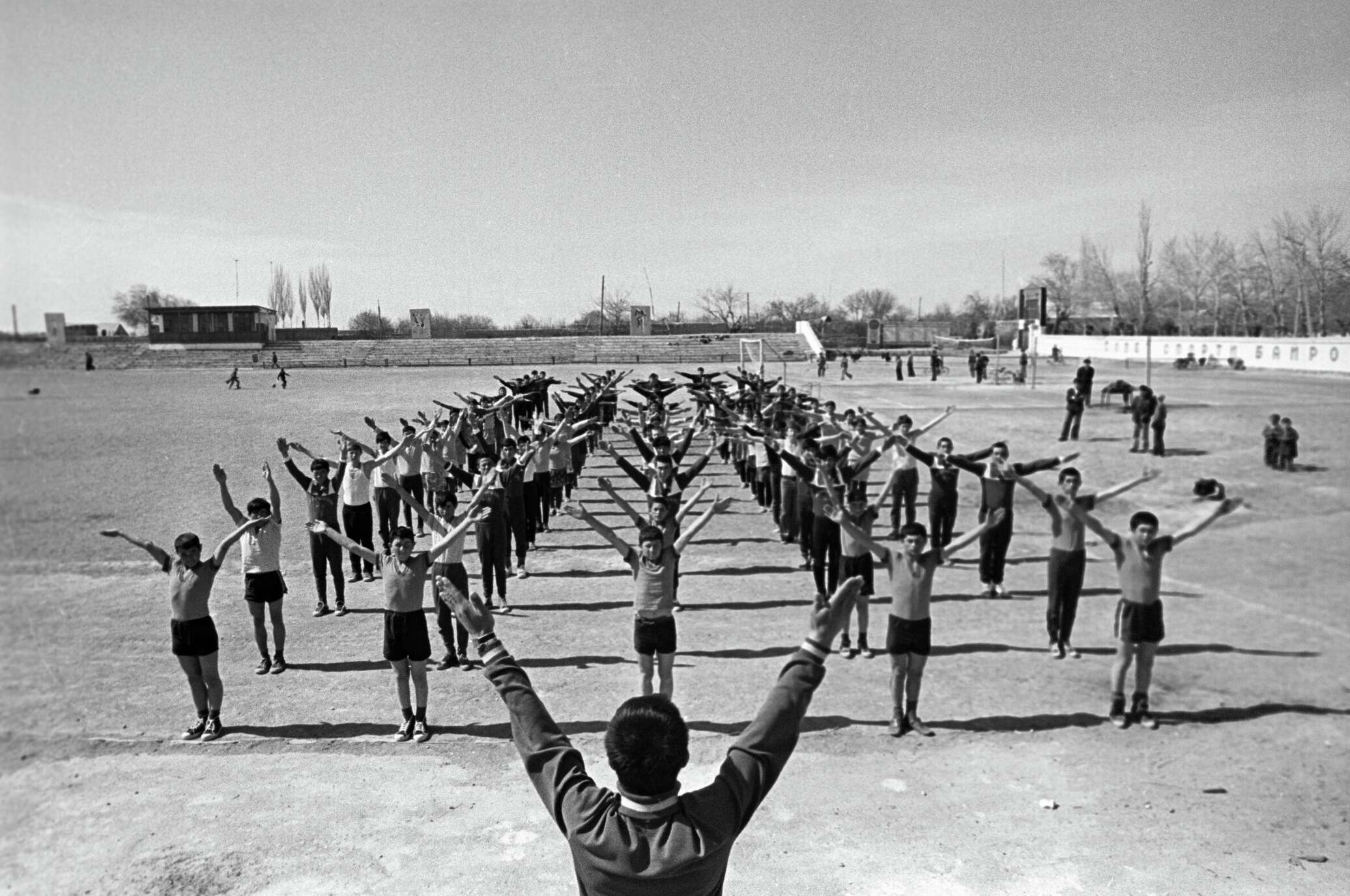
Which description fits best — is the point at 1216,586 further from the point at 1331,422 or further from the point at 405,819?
the point at 1331,422

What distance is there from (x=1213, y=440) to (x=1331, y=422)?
3379 millimetres

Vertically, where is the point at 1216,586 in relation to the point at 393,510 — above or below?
below

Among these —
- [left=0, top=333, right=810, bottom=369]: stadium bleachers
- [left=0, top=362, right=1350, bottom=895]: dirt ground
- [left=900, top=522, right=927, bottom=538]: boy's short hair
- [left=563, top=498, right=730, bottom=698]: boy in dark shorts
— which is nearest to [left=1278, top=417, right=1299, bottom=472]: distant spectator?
[left=0, top=362, right=1350, bottom=895]: dirt ground

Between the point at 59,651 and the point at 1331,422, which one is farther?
the point at 1331,422

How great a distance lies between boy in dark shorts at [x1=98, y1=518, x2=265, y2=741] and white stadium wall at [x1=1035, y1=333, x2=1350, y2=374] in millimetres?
32157

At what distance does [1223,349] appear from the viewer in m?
44.5

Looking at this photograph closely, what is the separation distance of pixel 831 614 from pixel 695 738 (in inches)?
190

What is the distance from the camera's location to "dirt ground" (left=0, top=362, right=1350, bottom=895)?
17.2 feet

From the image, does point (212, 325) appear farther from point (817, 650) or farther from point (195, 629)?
point (817, 650)

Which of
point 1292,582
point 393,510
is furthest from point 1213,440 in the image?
point 393,510

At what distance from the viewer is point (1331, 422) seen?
24.2 m

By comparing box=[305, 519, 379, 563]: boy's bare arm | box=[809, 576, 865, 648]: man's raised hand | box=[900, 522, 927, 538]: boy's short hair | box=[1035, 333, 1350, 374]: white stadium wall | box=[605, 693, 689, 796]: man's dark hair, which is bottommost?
box=[305, 519, 379, 563]: boy's bare arm

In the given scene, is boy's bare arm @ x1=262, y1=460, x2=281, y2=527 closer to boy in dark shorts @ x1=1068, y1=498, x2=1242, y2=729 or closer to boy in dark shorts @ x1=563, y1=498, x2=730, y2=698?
boy in dark shorts @ x1=563, y1=498, x2=730, y2=698

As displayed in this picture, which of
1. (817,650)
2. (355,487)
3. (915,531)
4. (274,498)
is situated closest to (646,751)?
(817,650)
